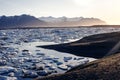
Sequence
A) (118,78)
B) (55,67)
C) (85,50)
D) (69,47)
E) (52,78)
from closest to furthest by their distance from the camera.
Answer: (118,78), (52,78), (55,67), (85,50), (69,47)

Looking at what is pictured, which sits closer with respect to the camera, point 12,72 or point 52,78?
point 52,78

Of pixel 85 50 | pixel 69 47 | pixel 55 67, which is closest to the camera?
pixel 55 67

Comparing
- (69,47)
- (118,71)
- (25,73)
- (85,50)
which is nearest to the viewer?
(118,71)

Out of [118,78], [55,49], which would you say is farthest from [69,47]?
[118,78]

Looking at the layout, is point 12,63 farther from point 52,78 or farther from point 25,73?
point 52,78

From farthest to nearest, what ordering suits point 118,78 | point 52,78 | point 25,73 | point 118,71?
point 25,73, point 52,78, point 118,71, point 118,78

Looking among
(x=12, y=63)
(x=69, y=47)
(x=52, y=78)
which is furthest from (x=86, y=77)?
(x=69, y=47)

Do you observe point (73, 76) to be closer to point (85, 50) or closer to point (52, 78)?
point (52, 78)

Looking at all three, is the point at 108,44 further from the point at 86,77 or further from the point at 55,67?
the point at 86,77

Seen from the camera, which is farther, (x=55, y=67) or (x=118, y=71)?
(x=55, y=67)
